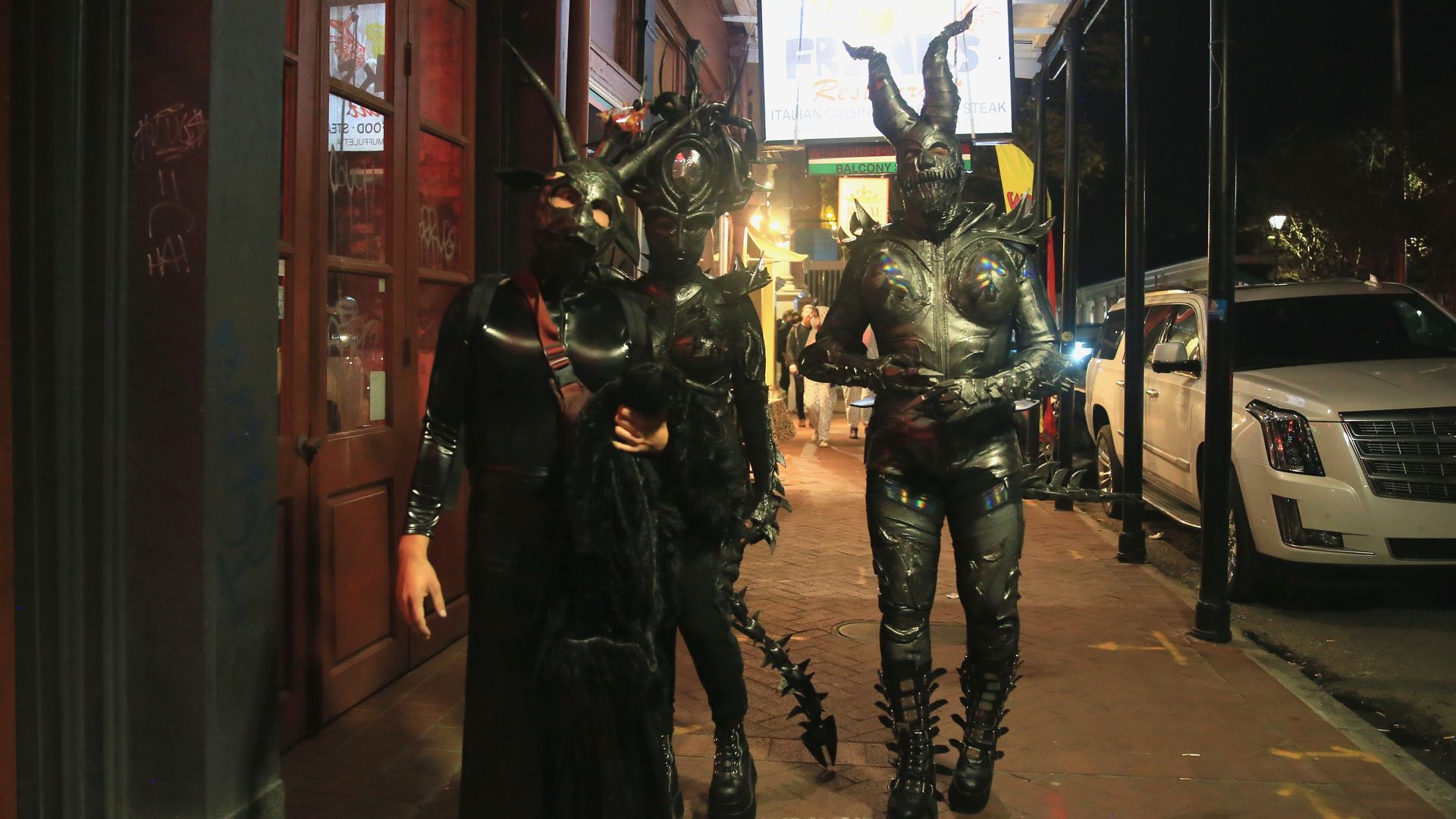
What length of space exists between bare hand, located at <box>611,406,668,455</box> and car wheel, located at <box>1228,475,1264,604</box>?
5548mm

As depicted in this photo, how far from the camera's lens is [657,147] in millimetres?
3621

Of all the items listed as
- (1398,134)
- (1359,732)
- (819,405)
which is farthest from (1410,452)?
(1398,134)

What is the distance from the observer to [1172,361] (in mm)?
7961

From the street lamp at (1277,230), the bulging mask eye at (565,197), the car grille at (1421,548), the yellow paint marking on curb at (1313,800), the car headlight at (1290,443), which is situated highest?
the street lamp at (1277,230)

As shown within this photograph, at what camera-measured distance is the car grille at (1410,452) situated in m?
6.92

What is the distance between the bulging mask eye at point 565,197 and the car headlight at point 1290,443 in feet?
18.0

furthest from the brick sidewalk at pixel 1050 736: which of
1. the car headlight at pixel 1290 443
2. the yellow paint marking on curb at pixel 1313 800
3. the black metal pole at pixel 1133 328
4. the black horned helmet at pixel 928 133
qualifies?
the black horned helmet at pixel 928 133

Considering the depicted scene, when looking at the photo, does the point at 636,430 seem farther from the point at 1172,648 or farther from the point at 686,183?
the point at 1172,648

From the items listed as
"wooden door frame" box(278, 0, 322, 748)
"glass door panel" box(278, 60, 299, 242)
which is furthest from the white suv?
"glass door panel" box(278, 60, 299, 242)

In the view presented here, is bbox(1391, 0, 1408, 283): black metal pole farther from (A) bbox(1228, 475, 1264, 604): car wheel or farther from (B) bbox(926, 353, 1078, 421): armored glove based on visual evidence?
(B) bbox(926, 353, 1078, 421): armored glove

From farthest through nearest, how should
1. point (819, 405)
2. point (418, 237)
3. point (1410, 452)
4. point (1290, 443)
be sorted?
point (819, 405) → point (1290, 443) → point (1410, 452) → point (418, 237)

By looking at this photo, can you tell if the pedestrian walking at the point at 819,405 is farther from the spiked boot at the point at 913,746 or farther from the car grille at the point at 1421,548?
the spiked boot at the point at 913,746

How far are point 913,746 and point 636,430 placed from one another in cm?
178

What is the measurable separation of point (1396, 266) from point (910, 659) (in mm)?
20365
